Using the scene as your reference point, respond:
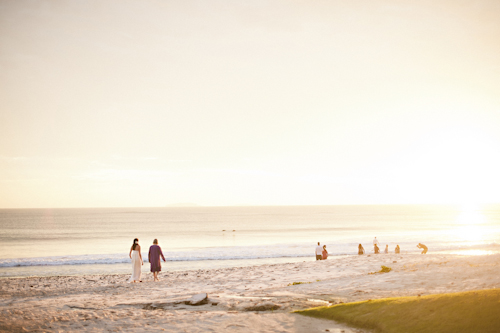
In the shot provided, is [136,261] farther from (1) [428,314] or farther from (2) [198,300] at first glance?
(1) [428,314]

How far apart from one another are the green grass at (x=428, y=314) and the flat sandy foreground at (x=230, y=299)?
0.55 m

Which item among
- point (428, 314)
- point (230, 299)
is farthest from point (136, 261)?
point (428, 314)

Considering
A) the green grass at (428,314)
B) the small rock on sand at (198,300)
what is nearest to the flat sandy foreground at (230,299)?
the small rock on sand at (198,300)

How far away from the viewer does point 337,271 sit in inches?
715

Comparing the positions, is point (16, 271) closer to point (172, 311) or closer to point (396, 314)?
point (172, 311)

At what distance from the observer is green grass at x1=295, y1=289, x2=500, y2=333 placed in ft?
21.3

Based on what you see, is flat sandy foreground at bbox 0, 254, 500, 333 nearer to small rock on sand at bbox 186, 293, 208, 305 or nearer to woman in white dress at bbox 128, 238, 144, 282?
small rock on sand at bbox 186, 293, 208, 305

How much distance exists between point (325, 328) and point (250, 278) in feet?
32.8

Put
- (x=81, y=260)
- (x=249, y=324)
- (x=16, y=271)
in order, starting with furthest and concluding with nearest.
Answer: (x=81, y=260) < (x=16, y=271) < (x=249, y=324)

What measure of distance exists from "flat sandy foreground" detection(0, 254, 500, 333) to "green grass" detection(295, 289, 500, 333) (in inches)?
21.6

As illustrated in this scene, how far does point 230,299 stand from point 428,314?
20.6 feet

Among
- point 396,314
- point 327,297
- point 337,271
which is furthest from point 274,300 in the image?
point 337,271

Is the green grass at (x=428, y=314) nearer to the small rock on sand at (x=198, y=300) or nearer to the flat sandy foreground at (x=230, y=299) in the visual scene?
the flat sandy foreground at (x=230, y=299)

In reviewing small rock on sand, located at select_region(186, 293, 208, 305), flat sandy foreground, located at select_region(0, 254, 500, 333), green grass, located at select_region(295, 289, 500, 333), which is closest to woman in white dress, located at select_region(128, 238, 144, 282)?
flat sandy foreground, located at select_region(0, 254, 500, 333)
